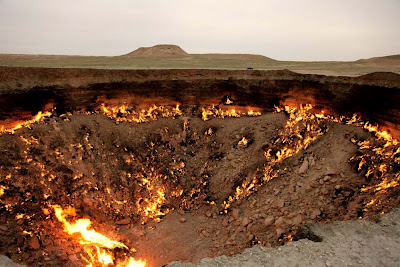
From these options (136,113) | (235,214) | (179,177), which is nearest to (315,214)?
(235,214)

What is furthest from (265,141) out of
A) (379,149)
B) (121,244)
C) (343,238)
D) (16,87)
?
(16,87)

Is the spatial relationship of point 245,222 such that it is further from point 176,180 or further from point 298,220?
point 176,180

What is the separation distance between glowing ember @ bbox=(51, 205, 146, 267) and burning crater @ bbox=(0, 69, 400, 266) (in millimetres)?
35

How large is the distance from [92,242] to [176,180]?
3.94 m

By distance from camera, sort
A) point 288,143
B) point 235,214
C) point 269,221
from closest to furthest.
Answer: point 269,221
point 235,214
point 288,143

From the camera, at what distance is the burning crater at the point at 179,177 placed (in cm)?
782

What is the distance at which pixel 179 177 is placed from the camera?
10.6 meters

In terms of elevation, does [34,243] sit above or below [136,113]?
below

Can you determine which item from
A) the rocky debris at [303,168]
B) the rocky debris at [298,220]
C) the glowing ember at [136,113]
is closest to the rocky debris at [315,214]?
the rocky debris at [298,220]

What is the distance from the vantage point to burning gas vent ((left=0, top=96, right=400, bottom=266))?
7.82m

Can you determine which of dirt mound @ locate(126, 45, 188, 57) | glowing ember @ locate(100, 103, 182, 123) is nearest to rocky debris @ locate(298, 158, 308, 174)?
glowing ember @ locate(100, 103, 182, 123)

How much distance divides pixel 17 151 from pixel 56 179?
1.77m

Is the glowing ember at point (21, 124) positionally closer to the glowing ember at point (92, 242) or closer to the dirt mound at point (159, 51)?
the glowing ember at point (92, 242)

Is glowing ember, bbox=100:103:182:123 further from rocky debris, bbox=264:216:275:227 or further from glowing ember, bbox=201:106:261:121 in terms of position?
rocky debris, bbox=264:216:275:227
